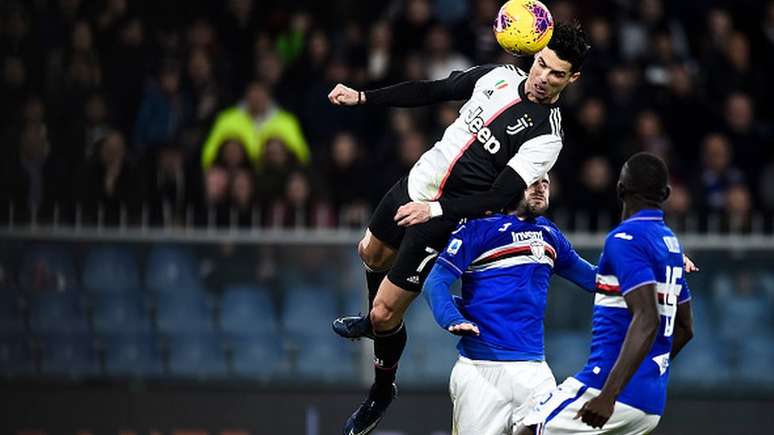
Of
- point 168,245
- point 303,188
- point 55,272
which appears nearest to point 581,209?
point 303,188

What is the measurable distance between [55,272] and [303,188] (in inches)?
75.3

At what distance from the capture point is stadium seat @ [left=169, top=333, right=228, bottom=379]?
36.9ft

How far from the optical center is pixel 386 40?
13484 millimetres

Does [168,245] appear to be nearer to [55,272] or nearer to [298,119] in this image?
[55,272]

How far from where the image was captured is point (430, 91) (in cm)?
806

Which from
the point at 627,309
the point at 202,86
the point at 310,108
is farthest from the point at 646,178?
the point at 202,86

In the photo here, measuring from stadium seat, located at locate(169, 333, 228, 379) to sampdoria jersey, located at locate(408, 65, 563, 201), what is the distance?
3.58 m

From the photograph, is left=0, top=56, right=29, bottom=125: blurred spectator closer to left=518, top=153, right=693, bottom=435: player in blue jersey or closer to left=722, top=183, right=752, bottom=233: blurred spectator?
left=722, top=183, right=752, bottom=233: blurred spectator

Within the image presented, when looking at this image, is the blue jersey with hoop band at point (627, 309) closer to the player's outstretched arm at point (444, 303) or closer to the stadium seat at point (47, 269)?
the player's outstretched arm at point (444, 303)

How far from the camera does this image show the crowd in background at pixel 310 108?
11.6 m

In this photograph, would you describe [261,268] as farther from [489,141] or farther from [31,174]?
[489,141]

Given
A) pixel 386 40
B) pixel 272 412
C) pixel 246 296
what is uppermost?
pixel 386 40

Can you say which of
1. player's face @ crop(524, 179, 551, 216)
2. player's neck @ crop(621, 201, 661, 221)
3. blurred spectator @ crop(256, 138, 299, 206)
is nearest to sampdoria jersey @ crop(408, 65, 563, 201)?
player's face @ crop(524, 179, 551, 216)

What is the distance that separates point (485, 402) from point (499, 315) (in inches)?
17.5
